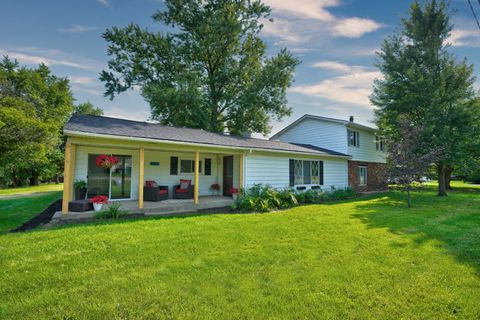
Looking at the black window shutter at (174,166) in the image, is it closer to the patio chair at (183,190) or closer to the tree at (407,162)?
the patio chair at (183,190)

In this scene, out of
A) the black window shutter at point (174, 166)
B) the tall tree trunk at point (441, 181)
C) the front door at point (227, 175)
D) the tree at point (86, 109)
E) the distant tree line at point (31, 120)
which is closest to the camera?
the distant tree line at point (31, 120)

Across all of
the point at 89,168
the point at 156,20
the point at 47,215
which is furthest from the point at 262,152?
the point at 156,20

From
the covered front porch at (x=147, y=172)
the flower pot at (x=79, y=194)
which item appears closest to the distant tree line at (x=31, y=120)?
the covered front porch at (x=147, y=172)

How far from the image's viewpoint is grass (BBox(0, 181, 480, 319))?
114 inches

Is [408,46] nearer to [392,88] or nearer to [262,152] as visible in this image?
[392,88]

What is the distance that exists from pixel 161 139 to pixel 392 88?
51.4 feet

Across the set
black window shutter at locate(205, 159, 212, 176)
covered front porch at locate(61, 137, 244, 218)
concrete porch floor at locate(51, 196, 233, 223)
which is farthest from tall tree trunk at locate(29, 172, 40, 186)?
black window shutter at locate(205, 159, 212, 176)

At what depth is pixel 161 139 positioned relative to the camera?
8516mm

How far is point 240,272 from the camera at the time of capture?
3.85 metres

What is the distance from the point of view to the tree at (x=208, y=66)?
20.8 m

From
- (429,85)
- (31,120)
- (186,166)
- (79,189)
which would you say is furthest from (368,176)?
(31,120)

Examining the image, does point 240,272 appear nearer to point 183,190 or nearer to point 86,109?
point 183,190

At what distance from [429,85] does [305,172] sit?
31.1 feet

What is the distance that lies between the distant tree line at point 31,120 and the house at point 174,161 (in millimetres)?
1261
